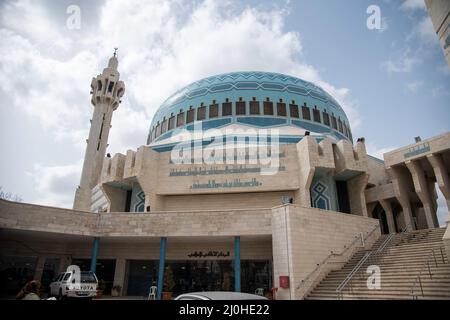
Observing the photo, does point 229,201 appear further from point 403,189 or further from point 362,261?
point 403,189

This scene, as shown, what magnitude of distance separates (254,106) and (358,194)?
1299 cm

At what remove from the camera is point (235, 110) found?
30016 mm

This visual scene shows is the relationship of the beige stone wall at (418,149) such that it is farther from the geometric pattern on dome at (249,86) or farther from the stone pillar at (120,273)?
the stone pillar at (120,273)

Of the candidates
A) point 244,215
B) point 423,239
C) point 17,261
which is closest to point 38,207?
point 17,261

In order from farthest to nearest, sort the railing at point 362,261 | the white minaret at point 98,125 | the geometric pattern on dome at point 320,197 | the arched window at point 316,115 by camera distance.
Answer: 1. the arched window at point 316,115
2. the white minaret at point 98,125
3. the geometric pattern on dome at point 320,197
4. the railing at point 362,261

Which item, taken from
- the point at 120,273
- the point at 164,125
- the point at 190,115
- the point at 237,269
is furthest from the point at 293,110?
the point at 120,273

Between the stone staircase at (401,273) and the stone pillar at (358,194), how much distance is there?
18.1 ft

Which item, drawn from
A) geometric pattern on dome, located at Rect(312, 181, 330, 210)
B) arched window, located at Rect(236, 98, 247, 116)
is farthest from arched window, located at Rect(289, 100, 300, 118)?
geometric pattern on dome, located at Rect(312, 181, 330, 210)

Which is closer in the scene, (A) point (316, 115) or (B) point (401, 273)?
(B) point (401, 273)

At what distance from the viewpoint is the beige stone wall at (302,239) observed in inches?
582

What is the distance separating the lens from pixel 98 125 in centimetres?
3247

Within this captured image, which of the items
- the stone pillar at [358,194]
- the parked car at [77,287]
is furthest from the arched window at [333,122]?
the parked car at [77,287]
